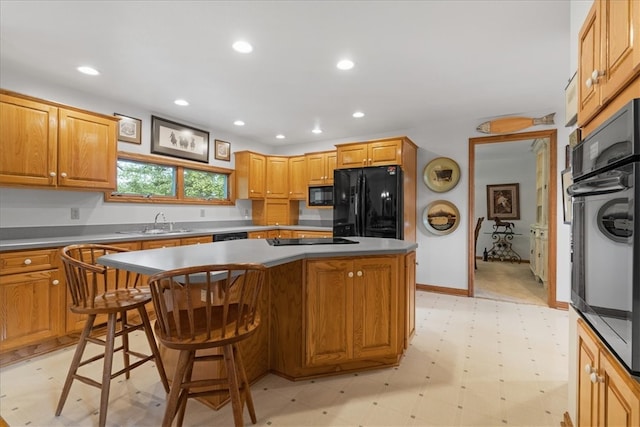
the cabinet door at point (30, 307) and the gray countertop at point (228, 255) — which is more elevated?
the gray countertop at point (228, 255)

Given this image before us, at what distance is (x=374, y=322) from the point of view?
2.20m

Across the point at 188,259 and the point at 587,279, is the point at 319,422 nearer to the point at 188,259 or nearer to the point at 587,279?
the point at 188,259

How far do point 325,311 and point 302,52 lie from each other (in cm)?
203

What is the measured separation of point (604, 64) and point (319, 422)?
204cm

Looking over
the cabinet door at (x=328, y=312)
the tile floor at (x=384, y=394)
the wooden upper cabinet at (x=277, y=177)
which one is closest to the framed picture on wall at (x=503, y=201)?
the wooden upper cabinet at (x=277, y=177)

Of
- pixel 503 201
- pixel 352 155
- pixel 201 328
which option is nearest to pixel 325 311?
pixel 201 328

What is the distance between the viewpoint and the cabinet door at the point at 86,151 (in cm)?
288

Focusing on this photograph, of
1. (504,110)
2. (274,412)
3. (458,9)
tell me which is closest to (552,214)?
(504,110)

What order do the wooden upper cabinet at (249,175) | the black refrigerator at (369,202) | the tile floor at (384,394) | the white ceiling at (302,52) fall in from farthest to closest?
the wooden upper cabinet at (249,175) → the black refrigerator at (369,202) → the white ceiling at (302,52) → the tile floor at (384,394)

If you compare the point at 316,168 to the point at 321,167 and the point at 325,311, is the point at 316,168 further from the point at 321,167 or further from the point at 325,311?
the point at 325,311

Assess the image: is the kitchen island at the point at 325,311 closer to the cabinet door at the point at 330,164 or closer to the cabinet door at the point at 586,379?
the cabinet door at the point at 586,379

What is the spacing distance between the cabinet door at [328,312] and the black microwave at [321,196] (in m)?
2.97

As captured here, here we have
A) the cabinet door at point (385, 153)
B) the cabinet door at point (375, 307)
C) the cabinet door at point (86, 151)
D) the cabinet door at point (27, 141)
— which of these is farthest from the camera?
the cabinet door at point (385, 153)

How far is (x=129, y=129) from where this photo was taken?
12.1ft
